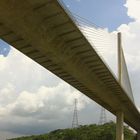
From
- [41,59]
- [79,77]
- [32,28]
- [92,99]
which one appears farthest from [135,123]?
[32,28]

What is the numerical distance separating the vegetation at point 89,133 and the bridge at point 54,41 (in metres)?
80.6

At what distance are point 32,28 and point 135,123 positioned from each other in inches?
2006

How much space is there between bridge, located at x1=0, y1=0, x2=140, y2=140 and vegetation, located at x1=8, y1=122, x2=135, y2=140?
8061cm

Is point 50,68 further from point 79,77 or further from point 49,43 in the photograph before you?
point 49,43

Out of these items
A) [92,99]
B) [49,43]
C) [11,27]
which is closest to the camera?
[11,27]

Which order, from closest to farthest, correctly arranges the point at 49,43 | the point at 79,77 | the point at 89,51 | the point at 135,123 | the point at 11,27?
the point at 11,27 < the point at 49,43 < the point at 89,51 < the point at 79,77 < the point at 135,123

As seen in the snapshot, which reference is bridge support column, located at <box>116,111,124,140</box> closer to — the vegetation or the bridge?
the bridge

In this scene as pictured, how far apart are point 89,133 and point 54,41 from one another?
100682 millimetres

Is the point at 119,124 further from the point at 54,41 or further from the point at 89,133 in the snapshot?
the point at 89,133

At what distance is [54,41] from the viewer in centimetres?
2166

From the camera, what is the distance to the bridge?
57.9 ft

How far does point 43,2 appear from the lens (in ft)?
56.8

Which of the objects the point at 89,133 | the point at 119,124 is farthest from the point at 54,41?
the point at 89,133

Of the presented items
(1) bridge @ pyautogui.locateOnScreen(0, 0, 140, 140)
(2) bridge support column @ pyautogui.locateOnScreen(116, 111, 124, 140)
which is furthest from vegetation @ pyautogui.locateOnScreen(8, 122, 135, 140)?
(1) bridge @ pyautogui.locateOnScreen(0, 0, 140, 140)
